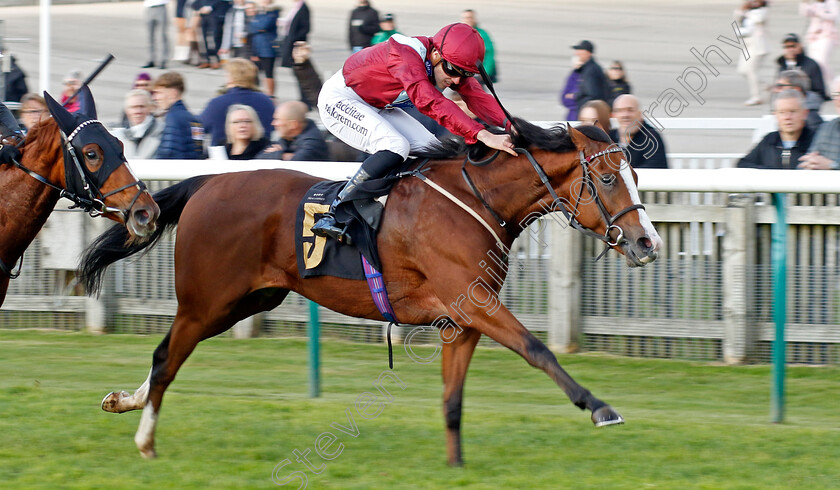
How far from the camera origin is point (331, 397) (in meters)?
5.99

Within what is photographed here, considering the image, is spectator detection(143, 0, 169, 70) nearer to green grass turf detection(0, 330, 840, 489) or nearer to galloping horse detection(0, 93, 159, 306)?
green grass turf detection(0, 330, 840, 489)

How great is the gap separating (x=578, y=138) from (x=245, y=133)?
320cm

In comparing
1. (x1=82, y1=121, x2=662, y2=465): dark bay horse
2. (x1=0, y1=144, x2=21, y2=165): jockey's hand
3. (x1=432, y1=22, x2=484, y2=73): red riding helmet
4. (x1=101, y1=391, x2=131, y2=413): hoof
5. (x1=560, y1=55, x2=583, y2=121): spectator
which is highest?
(x1=560, y1=55, x2=583, y2=121): spectator

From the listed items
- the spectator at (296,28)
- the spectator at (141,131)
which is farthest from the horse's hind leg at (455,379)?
the spectator at (296,28)

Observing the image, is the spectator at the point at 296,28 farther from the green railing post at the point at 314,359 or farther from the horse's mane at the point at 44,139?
the horse's mane at the point at 44,139

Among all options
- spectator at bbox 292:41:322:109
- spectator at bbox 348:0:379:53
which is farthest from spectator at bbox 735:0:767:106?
spectator at bbox 292:41:322:109

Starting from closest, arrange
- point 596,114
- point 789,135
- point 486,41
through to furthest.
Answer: point 789,135, point 596,114, point 486,41

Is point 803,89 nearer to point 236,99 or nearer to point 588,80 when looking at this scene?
point 588,80

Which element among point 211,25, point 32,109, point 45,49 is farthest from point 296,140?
point 211,25

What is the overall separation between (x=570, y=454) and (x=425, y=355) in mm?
2283

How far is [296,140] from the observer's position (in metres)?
7.11

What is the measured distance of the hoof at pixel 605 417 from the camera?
12.9 feet

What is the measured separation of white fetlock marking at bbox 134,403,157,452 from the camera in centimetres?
477

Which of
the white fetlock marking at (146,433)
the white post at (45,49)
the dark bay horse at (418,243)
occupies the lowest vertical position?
the white fetlock marking at (146,433)
